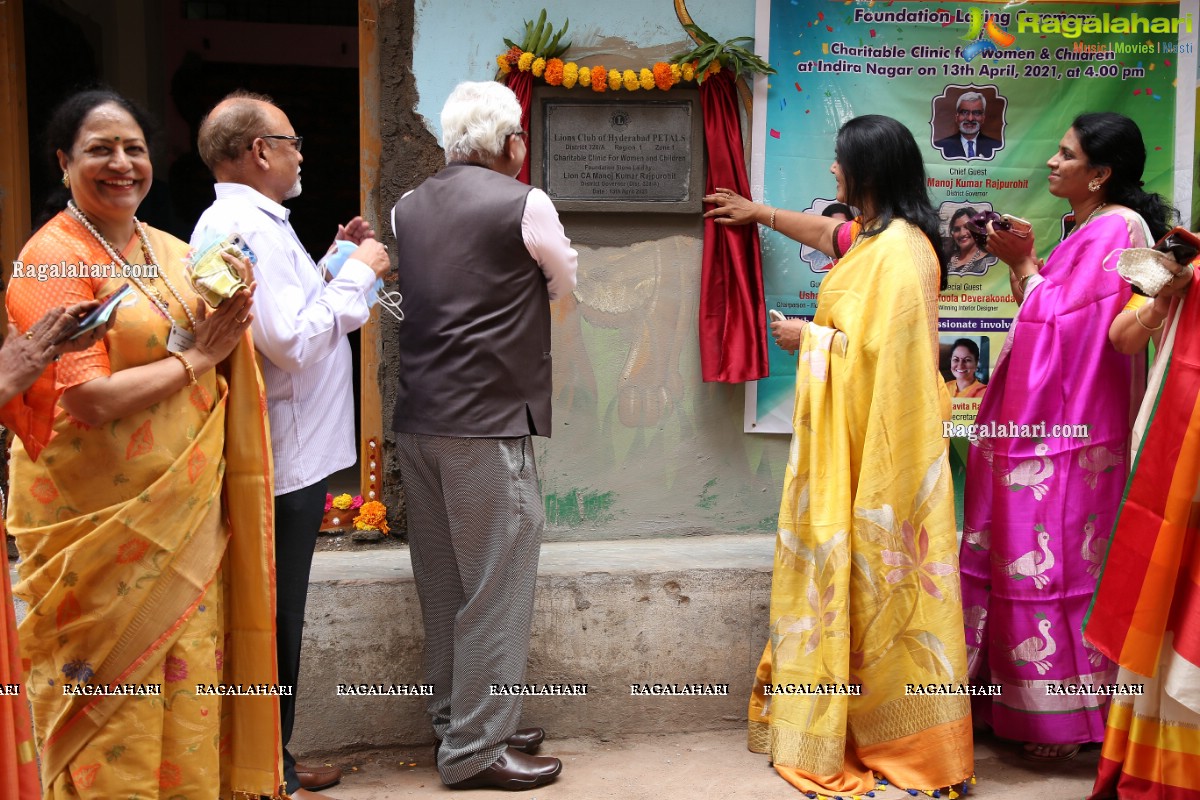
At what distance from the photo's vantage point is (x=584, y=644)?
3570 mm

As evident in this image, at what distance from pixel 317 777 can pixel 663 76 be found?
8.55 feet

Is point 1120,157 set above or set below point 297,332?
above

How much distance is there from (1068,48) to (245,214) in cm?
312

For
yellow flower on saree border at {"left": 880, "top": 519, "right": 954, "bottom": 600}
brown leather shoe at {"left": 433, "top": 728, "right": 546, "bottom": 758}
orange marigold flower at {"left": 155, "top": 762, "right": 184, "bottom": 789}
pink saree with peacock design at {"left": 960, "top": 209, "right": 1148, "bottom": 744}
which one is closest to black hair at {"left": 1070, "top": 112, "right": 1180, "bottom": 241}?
pink saree with peacock design at {"left": 960, "top": 209, "right": 1148, "bottom": 744}

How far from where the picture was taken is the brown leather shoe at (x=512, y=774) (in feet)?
10.2

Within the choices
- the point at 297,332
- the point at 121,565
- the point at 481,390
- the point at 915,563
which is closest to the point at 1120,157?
the point at 915,563

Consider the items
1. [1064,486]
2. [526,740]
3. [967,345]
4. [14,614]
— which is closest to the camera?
[14,614]

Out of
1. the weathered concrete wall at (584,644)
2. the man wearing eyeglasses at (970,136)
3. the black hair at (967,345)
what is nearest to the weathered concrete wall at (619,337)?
the weathered concrete wall at (584,644)

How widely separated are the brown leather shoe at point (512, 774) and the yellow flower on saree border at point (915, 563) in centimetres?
118

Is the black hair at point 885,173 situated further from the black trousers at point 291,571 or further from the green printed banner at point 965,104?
the black trousers at point 291,571

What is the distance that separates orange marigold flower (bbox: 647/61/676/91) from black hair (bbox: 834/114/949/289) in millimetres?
847

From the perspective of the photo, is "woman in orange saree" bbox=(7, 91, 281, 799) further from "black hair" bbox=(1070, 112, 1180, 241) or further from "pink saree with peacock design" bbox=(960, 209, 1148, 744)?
"black hair" bbox=(1070, 112, 1180, 241)

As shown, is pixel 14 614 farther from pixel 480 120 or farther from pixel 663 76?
pixel 663 76

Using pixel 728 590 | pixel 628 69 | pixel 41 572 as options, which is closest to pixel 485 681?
Answer: pixel 728 590
